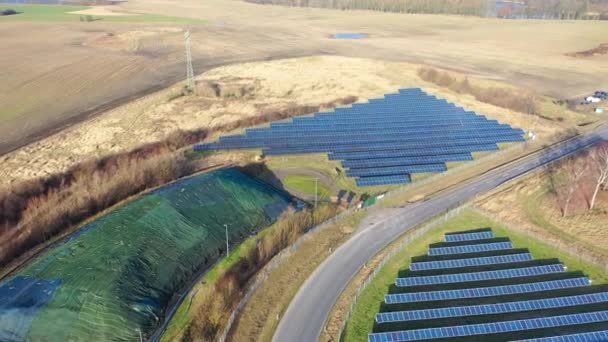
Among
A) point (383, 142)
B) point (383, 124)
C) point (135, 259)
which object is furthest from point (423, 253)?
point (383, 124)

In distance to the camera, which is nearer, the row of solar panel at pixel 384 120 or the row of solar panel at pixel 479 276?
the row of solar panel at pixel 479 276

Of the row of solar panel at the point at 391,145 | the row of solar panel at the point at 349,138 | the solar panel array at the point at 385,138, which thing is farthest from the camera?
the row of solar panel at the point at 349,138

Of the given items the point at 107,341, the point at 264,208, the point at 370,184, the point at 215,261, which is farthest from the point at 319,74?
the point at 107,341

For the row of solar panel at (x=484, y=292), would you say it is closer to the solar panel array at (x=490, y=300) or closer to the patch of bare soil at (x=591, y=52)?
the solar panel array at (x=490, y=300)

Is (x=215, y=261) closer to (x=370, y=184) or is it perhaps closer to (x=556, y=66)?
(x=370, y=184)

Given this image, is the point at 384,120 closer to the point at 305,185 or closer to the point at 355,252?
the point at 305,185

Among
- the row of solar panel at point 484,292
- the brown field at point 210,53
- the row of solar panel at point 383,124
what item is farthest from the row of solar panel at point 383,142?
the brown field at point 210,53
